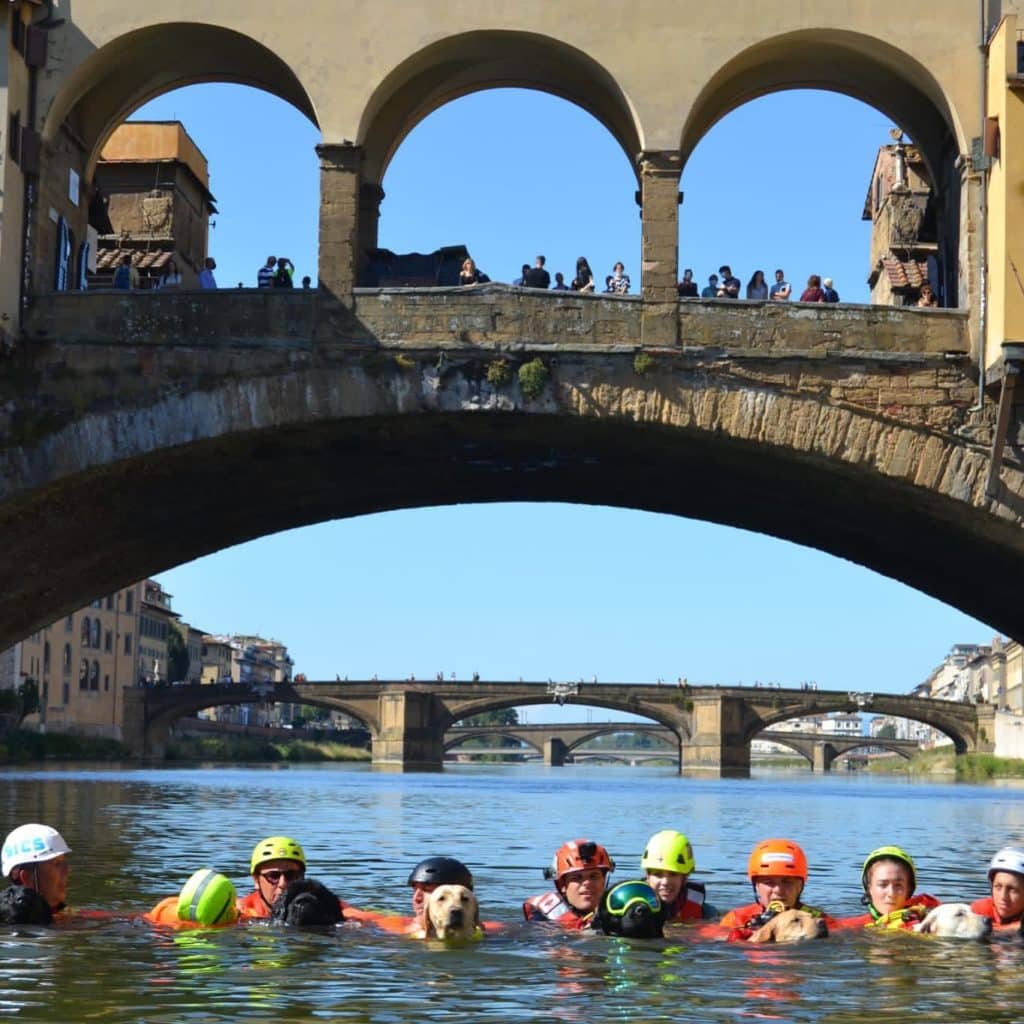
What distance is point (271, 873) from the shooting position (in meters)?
14.8

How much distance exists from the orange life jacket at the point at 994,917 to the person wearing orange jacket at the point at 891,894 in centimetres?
36

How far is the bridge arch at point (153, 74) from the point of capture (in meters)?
20.7

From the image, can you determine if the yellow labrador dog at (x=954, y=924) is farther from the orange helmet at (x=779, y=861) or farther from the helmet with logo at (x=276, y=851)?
the helmet with logo at (x=276, y=851)

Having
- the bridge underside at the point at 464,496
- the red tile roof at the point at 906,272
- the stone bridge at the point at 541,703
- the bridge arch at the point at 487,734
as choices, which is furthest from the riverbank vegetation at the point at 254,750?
the red tile roof at the point at 906,272

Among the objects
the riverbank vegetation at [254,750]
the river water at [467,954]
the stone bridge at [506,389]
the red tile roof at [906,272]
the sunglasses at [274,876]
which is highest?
the red tile roof at [906,272]

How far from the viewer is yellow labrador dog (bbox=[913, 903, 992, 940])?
14.1m

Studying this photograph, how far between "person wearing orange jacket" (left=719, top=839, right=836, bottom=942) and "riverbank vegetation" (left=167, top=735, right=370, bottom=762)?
9138cm

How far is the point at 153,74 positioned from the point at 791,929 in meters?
12.8

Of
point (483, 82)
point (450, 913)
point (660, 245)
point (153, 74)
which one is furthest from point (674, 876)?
point (153, 74)

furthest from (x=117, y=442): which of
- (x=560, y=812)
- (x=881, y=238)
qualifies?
(x=560, y=812)

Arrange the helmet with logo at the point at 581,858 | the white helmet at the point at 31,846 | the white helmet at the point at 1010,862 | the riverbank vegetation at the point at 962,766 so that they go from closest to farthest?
1. the white helmet at the point at 1010,862
2. the white helmet at the point at 31,846
3. the helmet with logo at the point at 581,858
4. the riverbank vegetation at the point at 962,766

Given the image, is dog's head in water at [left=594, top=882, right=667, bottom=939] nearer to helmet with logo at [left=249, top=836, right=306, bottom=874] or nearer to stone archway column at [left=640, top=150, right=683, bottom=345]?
helmet with logo at [left=249, top=836, right=306, bottom=874]

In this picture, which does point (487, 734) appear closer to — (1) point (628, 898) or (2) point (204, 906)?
(2) point (204, 906)

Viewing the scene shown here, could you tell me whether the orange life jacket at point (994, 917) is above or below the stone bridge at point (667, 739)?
below
